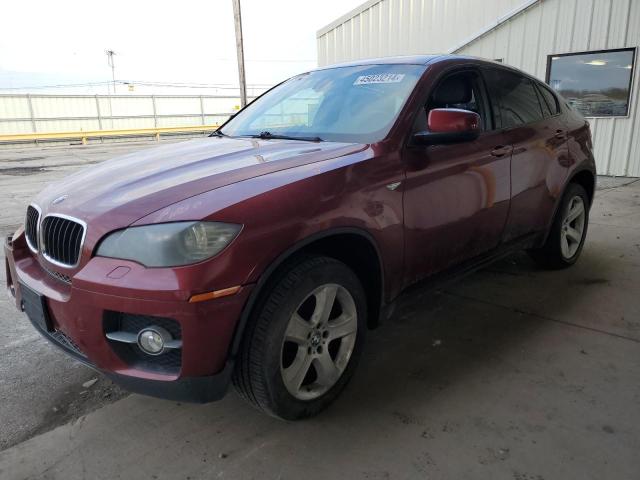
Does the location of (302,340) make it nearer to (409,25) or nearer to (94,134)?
(409,25)

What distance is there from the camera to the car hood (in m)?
2.09

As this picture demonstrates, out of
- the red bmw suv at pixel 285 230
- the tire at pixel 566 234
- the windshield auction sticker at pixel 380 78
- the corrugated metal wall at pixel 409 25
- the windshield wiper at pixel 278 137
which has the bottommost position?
the tire at pixel 566 234

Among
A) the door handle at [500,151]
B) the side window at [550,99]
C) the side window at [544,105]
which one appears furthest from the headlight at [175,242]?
the side window at [550,99]

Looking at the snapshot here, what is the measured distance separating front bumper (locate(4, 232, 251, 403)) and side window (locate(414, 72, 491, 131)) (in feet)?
5.93

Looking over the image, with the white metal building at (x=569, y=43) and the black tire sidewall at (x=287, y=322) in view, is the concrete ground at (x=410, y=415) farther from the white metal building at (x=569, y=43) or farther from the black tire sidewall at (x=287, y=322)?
the white metal building at (x=569, y=43)

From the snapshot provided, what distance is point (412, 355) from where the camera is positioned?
3.06 meters

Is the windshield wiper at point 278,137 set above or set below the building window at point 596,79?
below

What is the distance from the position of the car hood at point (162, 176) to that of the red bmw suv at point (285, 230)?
13 millimetres

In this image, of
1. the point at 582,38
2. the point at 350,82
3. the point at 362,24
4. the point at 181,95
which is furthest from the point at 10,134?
the point at 350,82

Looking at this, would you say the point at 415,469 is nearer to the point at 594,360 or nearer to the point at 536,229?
the point at 594,360

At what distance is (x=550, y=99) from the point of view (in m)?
4.14

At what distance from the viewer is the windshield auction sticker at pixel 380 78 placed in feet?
10.0

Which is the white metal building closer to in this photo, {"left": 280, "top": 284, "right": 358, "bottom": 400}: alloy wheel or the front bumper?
{"left": 280, "top": 284, "right": 358, "bottom": 400}: alloy wheel

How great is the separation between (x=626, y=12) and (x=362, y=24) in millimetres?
6160
